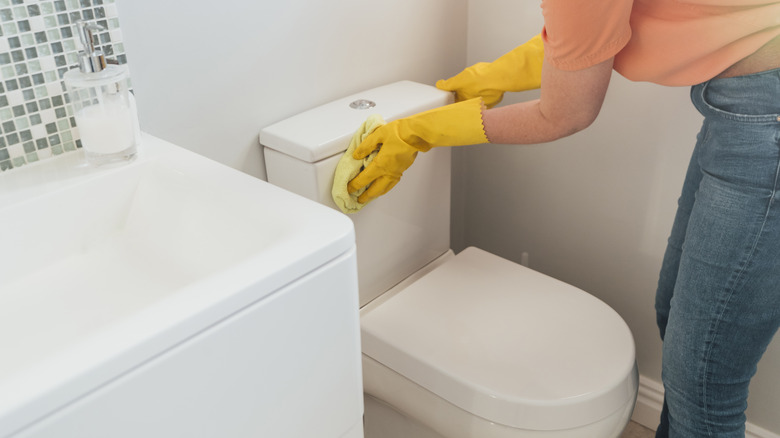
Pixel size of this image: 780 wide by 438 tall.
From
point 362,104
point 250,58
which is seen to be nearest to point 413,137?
point 362,104

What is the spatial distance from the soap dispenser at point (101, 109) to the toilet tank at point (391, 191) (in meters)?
0.32

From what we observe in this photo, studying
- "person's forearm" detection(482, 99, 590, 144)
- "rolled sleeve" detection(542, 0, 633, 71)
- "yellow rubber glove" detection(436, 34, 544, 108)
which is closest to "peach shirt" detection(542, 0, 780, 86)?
"rolled sleeve" detection(542, 0, 633, 71)

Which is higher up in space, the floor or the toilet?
the toilet

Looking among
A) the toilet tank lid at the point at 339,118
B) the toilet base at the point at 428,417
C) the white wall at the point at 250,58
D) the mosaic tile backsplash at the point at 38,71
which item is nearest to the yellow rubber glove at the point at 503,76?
the toilet tank lid at the point at 339,118

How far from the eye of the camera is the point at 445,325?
119 centimetres

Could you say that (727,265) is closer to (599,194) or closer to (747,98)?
(747,98)

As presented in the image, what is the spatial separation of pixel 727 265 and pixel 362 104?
628 millimetres

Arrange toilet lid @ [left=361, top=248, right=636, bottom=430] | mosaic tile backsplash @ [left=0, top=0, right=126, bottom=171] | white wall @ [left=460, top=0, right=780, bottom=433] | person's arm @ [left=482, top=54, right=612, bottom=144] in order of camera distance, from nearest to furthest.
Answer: mosaic tile backsplash @ [left=0, top=0, right=126, bottom=171] → person's arm @ [left=482, top=54, right=612, bottom=144] → toilet lid @ [left=361, top=248, right=636, bottom=430] → white wall @ [left=460, top=0, right=780, bottom=433]

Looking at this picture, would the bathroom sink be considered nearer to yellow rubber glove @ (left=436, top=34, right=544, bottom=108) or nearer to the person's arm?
the person's arm

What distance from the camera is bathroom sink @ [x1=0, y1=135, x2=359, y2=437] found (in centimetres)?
59

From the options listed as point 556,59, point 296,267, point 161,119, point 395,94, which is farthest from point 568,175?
point 296,267

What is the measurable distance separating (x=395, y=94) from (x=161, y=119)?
17.5 inches

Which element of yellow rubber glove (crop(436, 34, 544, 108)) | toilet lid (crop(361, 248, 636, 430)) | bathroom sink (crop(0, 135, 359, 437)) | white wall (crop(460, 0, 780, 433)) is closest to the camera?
bathroom sink (crop(0, 135, 359, 437))

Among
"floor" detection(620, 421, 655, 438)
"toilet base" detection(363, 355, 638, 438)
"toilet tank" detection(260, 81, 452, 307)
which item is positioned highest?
"toilet tank" detection(260, 81, 452, 307)
